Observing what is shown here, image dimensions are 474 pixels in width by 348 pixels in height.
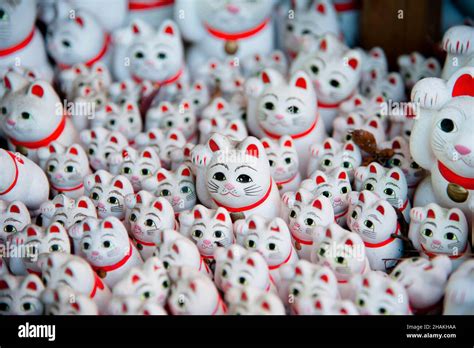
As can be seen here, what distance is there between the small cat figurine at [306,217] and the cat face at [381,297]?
233 mm

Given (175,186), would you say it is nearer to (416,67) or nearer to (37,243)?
(37,243)

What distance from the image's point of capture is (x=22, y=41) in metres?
2.26

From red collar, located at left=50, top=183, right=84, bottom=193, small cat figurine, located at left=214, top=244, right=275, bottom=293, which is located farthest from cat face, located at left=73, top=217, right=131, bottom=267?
red collar, located at left=50, top=183, right=84, bottom=193

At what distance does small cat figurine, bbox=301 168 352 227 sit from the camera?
183cm

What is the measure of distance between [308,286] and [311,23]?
3.74 ft

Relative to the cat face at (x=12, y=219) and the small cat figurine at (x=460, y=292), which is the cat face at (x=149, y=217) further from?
the small cat figurine at (x=460, y=292)

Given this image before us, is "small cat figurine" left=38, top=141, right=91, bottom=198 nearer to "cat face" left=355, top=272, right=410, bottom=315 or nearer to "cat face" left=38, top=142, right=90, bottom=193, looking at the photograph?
"cat face" left=38, top=142, right=90, bottom=193

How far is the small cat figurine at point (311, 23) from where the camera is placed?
7.86 ft

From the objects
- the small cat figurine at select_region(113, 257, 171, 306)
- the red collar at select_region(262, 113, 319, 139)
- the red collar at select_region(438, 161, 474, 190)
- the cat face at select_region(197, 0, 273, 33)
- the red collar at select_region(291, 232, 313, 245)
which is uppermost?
the cat face at select_region(197, 0, 273, 33)

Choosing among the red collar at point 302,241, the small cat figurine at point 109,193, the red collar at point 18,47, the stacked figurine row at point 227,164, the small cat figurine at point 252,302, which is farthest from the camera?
the red collar at point 18,47

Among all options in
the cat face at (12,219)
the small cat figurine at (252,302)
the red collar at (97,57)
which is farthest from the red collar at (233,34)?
the small cat figurine at (252,302)

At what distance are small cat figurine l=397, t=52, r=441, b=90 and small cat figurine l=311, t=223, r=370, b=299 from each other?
2.74 feet
